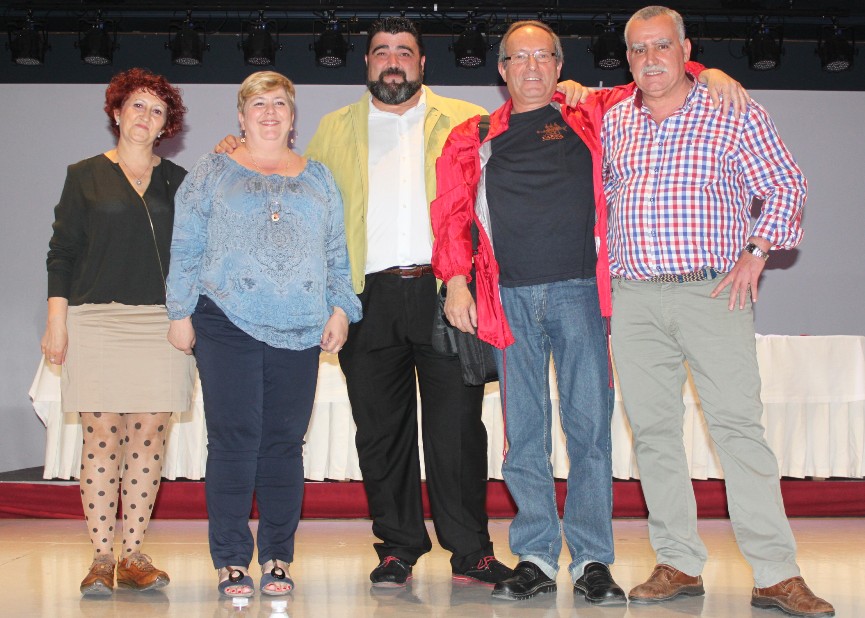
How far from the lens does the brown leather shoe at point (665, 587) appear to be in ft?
9.10

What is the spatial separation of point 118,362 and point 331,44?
5.08 m

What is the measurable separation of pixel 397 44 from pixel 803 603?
2.22m

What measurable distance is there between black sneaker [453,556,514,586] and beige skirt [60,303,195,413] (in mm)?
1131

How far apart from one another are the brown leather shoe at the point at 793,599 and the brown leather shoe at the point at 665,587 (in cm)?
19

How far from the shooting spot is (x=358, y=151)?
125 inches

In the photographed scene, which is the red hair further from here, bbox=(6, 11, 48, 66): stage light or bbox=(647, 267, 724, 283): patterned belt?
bbox=(6, 11, 48, 66): stage light

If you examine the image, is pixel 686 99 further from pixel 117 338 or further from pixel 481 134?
pixel 117 338

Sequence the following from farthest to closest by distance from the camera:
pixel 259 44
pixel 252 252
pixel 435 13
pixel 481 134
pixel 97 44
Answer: pixel 435 13
pixel 259 44
pixel 97 44
pixel 481 134
pixel 252 252

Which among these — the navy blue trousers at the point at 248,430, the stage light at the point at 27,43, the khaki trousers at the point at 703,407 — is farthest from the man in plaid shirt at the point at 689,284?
the stage light at the point at 27,43

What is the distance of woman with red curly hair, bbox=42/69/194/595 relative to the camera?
3047mm

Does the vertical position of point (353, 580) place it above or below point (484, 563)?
below

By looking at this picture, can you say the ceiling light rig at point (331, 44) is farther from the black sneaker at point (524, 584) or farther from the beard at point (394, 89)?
the black sneaker at point (524, 584)

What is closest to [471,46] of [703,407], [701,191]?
[701,191]

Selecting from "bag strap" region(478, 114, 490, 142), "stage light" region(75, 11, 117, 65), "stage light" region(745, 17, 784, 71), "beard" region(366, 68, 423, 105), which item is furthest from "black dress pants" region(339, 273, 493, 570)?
"stage light" region(745, 17, 784, 71)
